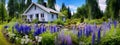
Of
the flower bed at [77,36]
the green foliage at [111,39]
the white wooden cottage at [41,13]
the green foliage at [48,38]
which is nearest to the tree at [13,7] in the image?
the white wooden cottage at [41,13]

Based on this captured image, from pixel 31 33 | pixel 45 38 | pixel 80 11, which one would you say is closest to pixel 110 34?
pixel 45 38

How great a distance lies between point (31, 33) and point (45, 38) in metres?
2.09

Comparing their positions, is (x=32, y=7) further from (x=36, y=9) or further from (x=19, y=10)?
(x=19, y=10)

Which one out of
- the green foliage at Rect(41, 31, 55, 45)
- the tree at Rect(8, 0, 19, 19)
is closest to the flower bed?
the green foliage at Rect(41, 31, 55, 45)

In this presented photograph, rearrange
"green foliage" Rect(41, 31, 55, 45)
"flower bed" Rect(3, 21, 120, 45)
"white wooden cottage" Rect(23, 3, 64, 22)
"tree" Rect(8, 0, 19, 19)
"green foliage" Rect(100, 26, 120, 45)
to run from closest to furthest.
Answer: "flower bed" Rect(3, 21, 120, 45) → "green foliage" Rect(100, 26, 120, 45) → "green foliage" Rect(41, 31, 55, 45) → "white wooden cottage" Rect(23, 3, 64, 22) → "tree" Rect(8, 0, 19, 19)

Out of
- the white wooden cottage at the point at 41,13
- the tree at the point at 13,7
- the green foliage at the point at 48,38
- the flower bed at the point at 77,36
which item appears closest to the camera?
the flower bed at the point at 77,36

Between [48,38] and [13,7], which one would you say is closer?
[48,38]

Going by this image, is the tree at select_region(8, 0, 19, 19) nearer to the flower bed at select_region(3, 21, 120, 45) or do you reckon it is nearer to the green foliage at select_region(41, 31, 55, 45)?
the flower bed at select_region(3, 21, 120, 45)

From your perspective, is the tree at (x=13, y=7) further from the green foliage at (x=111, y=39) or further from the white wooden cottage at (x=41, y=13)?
the green foliage at (x=111, y=39)

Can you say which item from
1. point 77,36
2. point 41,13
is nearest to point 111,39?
point 77,36

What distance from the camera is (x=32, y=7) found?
43094 millimetres

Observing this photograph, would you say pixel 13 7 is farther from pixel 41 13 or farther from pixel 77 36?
pixel 77 36

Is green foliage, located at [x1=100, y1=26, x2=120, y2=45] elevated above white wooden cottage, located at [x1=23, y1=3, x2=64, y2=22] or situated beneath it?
elevated above

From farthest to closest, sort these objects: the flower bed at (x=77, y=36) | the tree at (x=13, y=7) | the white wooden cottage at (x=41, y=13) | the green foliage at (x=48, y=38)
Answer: the tree at (x=13, y=7) → the white wooden cottage at (x=41, y=13) → the green foliage at (x=48, y=38) → the flower bed at (x=77, y=36)
